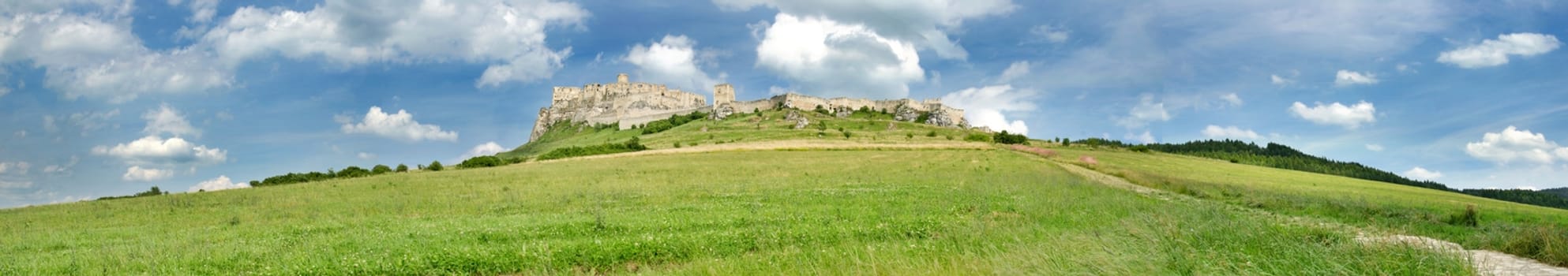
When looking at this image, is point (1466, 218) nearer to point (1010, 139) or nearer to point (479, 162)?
point (479, 162)

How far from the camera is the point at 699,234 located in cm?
1484

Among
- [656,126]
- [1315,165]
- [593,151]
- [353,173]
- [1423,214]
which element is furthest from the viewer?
[656,126]

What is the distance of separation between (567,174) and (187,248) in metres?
30.1

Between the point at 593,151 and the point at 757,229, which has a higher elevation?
the point at 593,151

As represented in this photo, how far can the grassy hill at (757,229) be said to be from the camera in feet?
30.8

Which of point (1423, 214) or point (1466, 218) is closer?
point (1466, 218)

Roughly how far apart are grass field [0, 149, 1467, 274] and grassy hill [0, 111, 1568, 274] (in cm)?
7

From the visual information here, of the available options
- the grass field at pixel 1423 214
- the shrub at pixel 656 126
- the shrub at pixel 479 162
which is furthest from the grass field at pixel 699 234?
the shrub at pixel 656 126

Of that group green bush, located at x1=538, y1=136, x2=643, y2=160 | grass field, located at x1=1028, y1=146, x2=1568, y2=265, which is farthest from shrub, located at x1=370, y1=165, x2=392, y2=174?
grass field, located at x1=1028, y1=146, x2=1568, y2=265

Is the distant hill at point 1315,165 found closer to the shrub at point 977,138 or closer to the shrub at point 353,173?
the shrub at point 977,138

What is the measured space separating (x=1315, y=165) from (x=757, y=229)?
4202 inches

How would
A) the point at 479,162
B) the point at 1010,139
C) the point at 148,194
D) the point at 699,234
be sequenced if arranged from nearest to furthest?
1. the point at 699,234
2. the point at 148,194
3. the point at 479,162
4. the point at 1010,139

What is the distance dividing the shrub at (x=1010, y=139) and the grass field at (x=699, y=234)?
235 feet

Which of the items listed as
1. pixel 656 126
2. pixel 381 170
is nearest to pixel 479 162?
pixel 381 170
